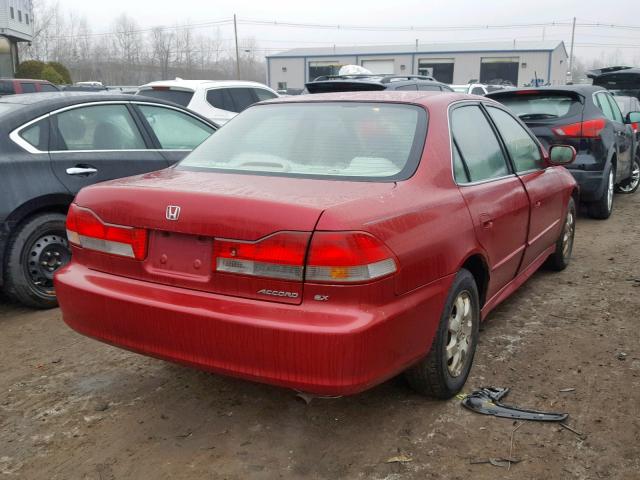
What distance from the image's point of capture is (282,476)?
8.56 ft

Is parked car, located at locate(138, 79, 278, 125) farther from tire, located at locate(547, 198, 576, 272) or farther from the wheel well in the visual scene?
the wheel well

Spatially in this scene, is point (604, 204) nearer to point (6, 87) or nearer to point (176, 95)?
point (176, 95)

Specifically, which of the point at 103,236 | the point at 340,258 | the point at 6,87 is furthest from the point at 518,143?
the point at 6,87

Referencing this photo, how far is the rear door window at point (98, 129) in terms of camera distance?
4777 millimetres

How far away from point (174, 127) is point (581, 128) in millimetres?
4658

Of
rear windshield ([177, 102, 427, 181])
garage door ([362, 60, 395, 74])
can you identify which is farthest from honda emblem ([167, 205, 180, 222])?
garage door ([362, 60, 395, 74])

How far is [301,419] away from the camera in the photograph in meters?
3.07

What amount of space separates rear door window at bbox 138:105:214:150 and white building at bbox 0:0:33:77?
99.1 ft

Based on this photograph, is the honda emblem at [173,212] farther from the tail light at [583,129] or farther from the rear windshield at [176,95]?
the rear windshield at [176,95]

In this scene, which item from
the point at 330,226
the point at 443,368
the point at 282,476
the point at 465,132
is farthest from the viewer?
the point at 465,132

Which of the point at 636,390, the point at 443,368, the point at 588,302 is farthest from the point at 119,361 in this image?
the point at 588,302

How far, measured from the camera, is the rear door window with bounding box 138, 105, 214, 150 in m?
5.45

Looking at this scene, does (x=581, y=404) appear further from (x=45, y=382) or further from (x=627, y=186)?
(x=627, y=186)

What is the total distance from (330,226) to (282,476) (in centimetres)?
107
